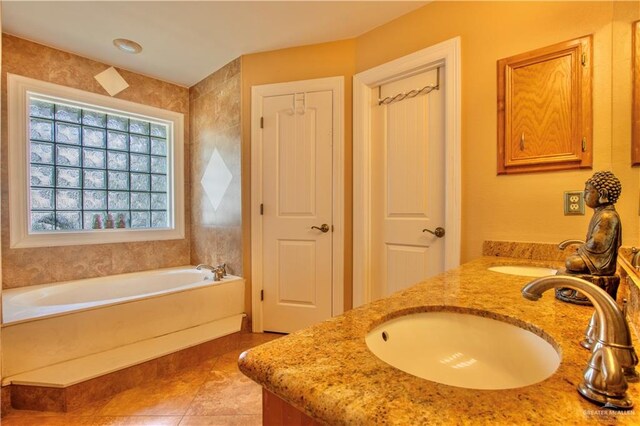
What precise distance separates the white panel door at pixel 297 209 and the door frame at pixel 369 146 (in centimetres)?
26

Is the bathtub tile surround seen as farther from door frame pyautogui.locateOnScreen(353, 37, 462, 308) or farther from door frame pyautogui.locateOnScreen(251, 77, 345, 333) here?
door frame pyautogui.locateOnScreen(353, 37, 462, 308)

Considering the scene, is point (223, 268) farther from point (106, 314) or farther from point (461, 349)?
point (461, 349)

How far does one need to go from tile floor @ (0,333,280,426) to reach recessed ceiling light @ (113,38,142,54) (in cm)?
257

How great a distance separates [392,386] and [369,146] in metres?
1.95

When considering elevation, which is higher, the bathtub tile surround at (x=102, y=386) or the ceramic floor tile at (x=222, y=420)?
the bathtub tile surround at (x=102, y=386)

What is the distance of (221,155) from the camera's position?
9.38 ft

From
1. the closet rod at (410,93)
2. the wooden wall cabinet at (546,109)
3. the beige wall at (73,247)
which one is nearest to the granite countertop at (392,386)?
the wooden wall cabinet at (546,109)

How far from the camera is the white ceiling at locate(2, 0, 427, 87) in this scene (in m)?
1.96

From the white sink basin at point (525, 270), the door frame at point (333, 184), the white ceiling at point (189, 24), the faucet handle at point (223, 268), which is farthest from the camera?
the faucet handle at point (223, 268)

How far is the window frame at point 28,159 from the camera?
221cm

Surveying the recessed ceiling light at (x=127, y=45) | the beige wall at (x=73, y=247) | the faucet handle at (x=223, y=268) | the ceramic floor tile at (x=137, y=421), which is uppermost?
the recessed ceiling light at (x=127, y=45)

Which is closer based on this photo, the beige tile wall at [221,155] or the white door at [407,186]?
the white door at [407,186]

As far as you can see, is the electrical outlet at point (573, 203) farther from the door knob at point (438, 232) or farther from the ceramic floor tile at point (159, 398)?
the ceramic floor tile at point (159, 398)

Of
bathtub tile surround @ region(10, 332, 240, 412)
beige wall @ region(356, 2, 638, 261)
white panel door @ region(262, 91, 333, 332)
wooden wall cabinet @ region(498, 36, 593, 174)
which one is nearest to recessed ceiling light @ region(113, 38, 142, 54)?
white panel door @ region(262, 91, 333, 332)
